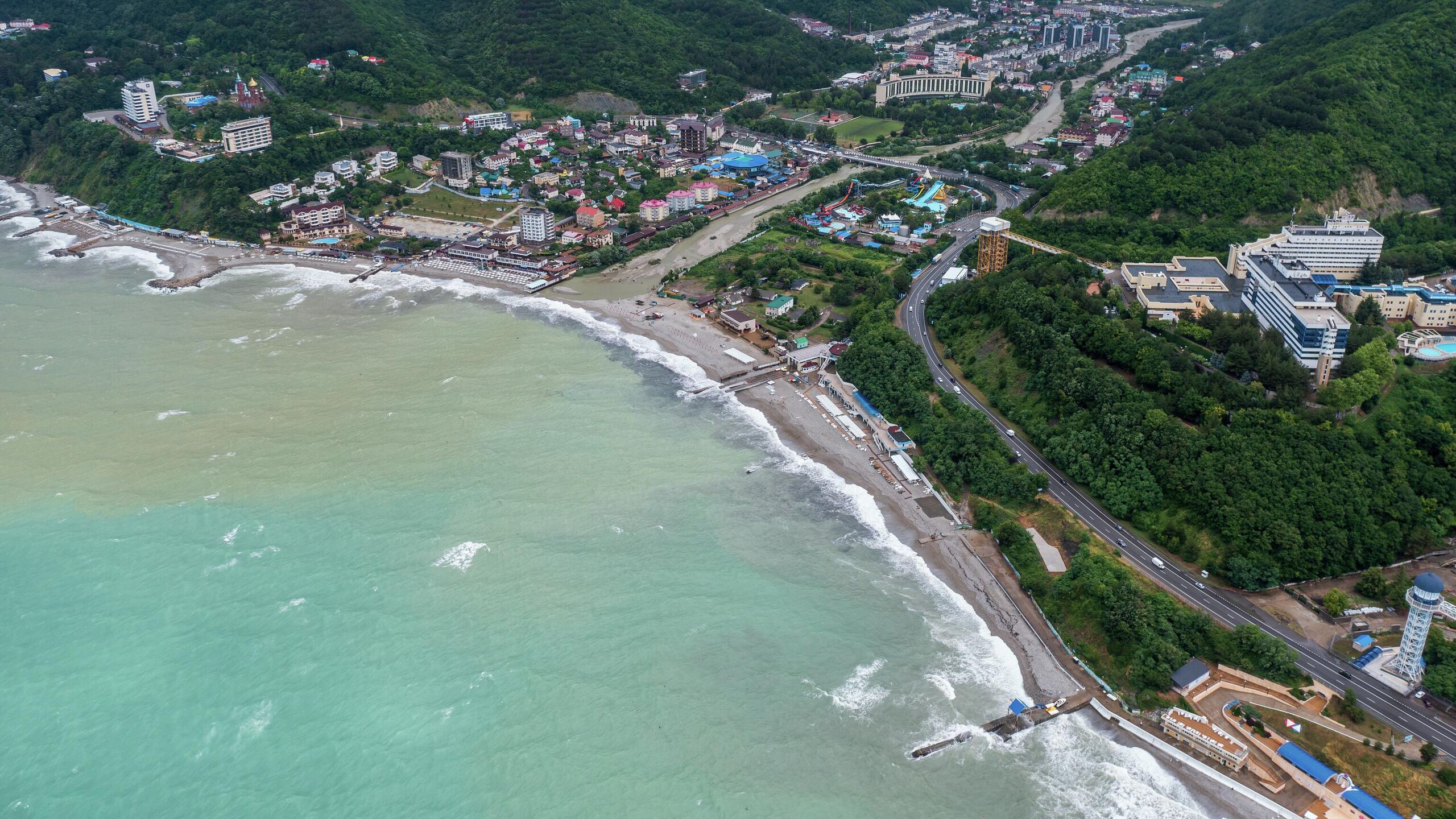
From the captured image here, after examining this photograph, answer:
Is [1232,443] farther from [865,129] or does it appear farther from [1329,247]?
[865,129]

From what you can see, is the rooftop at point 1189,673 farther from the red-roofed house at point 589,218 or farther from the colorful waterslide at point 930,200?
the red-roofed house at point 589,218

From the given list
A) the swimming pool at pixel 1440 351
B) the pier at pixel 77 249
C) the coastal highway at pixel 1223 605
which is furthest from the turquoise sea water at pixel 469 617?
the pier at pixel 77 249

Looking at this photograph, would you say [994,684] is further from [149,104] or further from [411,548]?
[149,104]

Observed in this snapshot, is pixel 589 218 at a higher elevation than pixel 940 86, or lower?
lower

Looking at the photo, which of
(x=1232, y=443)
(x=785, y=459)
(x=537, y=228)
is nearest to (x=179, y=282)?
(x=537, y=228)

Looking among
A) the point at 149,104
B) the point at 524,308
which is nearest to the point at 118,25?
the point at 149,104
